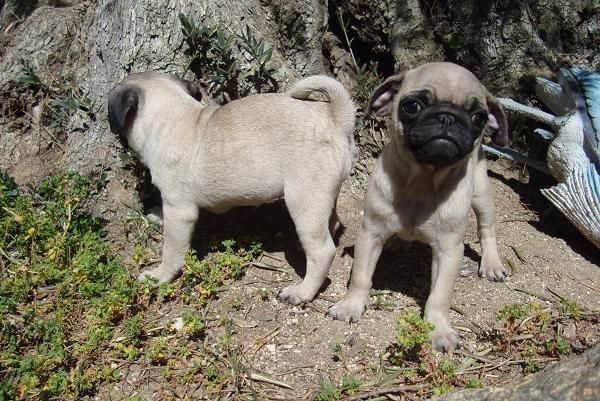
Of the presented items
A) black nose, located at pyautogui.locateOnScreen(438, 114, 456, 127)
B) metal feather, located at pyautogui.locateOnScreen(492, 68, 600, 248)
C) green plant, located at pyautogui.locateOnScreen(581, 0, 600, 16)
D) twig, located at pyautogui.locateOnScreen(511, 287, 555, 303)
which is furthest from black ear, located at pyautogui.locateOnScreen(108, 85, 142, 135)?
green plant, located at pyautogui.locateOnScreen(581, 0, 600, 16)

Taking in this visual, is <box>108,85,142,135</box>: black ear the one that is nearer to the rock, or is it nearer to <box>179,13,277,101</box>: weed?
<box>179,13,277,101</box>: weed

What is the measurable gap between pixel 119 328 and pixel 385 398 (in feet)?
6.12

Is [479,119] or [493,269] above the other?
[479,119]

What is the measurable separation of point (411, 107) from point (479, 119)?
1.44 feet

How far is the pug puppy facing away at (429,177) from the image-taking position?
3.54m

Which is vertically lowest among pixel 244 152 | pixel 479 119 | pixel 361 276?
pixel 361 276

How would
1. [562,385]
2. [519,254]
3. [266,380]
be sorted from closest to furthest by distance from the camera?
[562,385] → [266,380] → [519,254]

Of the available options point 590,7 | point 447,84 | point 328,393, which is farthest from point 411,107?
point 590,7

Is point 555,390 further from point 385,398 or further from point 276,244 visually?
point 276,244

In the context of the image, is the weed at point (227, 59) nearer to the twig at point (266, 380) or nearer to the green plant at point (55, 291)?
the green plant at point (55, 291)

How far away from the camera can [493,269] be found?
4668 mm

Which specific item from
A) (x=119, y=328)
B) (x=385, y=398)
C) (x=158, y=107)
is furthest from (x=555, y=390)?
(x=158, y=107)

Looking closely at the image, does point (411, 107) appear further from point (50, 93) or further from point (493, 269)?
point (50, 93)

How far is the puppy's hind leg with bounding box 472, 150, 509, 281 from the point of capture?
4.62 metres
